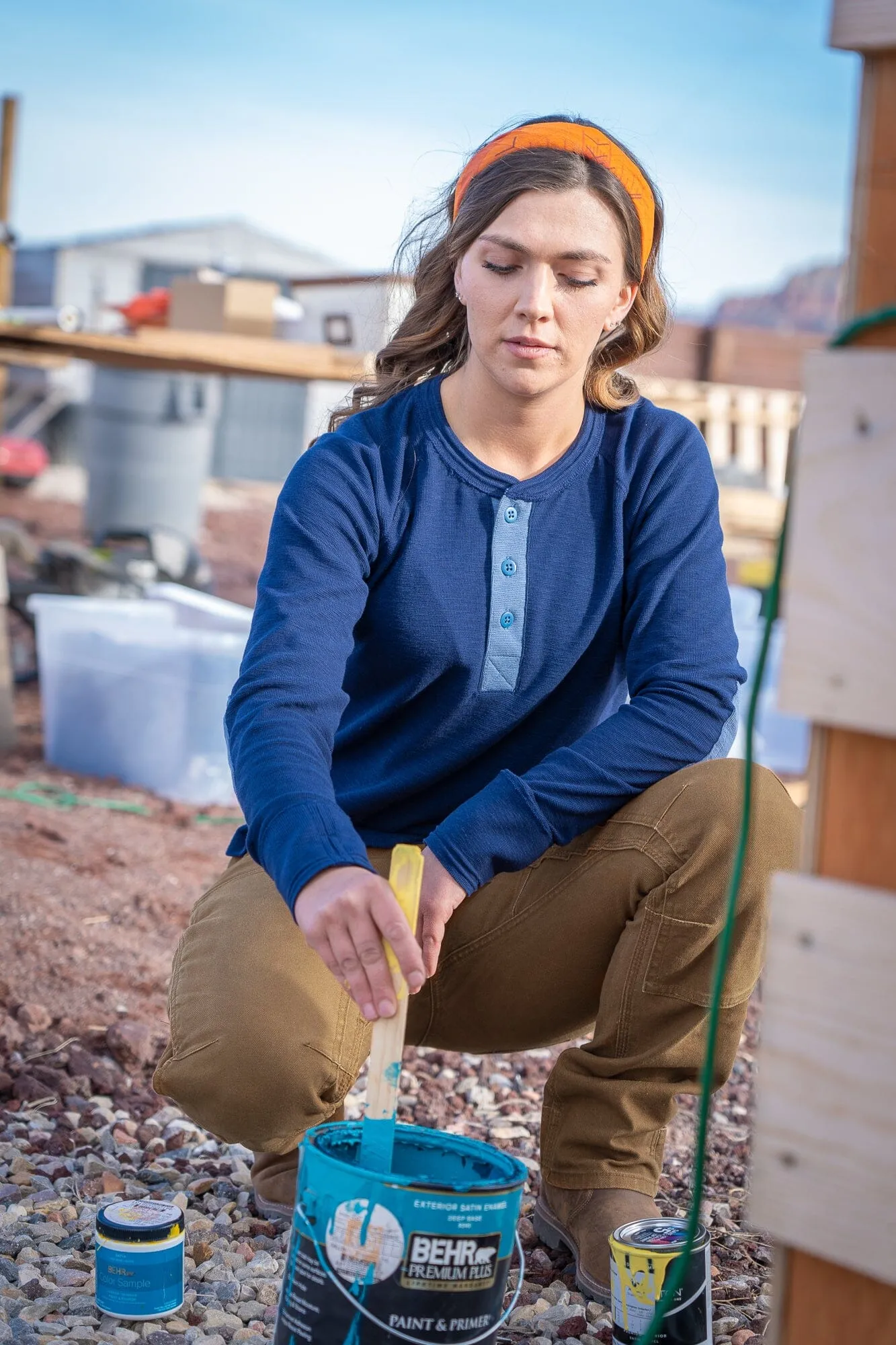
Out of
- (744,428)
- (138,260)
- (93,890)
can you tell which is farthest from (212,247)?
(93,890)

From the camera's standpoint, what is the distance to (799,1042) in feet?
3.05

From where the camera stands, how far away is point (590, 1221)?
1.56 meters

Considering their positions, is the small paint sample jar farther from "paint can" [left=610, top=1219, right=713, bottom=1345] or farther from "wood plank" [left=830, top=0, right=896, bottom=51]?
"wood plank" [left=830, top=0, right=896, bottom=51]

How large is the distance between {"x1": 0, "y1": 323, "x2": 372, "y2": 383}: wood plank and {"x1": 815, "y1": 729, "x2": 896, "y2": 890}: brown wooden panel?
10.2 feet

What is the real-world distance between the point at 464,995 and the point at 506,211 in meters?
0.96

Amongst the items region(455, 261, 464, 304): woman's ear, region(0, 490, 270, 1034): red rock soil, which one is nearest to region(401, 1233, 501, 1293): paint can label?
region(455, 261, 464, 304): woman's ear

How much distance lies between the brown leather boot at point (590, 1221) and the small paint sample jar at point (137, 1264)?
45 cm

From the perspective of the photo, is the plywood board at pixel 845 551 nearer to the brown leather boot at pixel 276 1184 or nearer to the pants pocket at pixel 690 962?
the pants pocket at pixel 690 962

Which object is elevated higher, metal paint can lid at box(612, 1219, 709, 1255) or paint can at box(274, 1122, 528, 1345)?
paint can at box(274, 1122, 528, 1345)

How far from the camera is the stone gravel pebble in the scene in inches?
57.2

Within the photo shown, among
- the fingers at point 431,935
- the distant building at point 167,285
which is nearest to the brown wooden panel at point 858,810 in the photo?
the fingers at point 431,935

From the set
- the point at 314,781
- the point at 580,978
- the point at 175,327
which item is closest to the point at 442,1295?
the point at 314,781

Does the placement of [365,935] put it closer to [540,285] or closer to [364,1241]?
[364,1241]

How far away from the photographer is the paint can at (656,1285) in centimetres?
132
